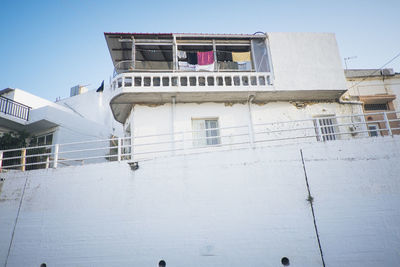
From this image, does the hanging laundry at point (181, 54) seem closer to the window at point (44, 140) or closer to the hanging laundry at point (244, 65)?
the hanging laundry at point (244, 65)

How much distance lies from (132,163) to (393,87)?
42.4 feet

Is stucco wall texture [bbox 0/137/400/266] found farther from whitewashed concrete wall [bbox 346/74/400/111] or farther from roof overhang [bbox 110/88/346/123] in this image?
whitewashed concrete wall [bbox 346/74/400/111]

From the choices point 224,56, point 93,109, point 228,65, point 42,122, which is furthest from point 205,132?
point 93,109

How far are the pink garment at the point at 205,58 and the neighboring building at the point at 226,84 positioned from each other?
45 millimetres

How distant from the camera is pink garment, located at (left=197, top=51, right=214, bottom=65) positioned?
1135 centimetres

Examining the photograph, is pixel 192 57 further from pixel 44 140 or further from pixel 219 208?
pixel 44 140

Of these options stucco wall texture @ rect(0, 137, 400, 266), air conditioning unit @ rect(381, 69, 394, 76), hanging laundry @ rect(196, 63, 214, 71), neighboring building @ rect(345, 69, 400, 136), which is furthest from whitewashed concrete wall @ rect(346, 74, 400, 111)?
hanging laundry @ rect(196, 63, 214, 71)

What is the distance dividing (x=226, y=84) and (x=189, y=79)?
1.59 metres

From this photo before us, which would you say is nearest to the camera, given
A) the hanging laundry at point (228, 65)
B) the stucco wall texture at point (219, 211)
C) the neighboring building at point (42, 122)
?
the stucco wall texture at point (219, 211)

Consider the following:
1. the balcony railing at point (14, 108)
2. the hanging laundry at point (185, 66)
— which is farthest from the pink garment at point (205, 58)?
the balcony railing at point (14, 108)

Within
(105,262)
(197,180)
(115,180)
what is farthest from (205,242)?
(115,180)

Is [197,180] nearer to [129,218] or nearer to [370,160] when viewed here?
[129,218]

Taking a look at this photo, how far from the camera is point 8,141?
12477 mm

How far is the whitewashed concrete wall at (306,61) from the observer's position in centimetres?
1097
